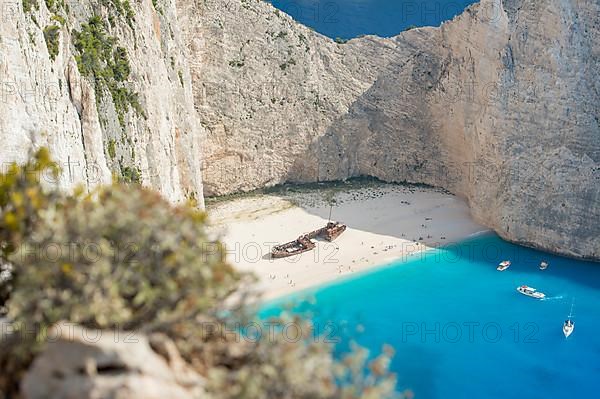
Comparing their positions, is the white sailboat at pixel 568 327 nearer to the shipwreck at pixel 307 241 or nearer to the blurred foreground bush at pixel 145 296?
the shipwreck at pixel 307 241

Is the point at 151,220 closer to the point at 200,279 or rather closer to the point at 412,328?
the point at 200,279

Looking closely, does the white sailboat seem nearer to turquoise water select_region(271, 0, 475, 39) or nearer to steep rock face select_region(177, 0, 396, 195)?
steep rock face select_region(177, 0, 396, 195)

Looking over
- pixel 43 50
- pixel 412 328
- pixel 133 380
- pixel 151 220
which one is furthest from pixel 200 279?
pixel 412 328

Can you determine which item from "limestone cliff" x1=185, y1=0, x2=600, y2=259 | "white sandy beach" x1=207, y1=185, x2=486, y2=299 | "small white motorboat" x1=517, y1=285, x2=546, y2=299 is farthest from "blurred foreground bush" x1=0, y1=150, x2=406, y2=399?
"limestone cliff" x1=185, y1=0, x2=600, y2=259

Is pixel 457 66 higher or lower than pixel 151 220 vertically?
higher

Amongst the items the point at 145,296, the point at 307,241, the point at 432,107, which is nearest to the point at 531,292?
the point at 307,241

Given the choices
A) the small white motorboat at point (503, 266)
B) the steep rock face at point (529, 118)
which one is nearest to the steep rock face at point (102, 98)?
the small white motorboat at point (503, 266)

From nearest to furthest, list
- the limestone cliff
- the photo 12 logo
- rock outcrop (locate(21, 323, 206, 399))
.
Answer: rock outcrop (locate(21, 323, 206, 399)) → the photo 12 logo → the limestone cliff
